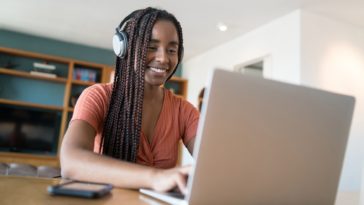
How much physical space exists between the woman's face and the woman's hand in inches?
19.2

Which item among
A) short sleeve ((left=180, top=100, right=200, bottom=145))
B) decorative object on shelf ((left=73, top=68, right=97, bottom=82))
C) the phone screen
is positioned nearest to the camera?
the phone screen

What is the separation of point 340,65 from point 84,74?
3.20 m

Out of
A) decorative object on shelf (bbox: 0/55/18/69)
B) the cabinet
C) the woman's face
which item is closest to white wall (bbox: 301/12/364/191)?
the woman's face

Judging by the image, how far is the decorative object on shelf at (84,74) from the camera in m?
4.52

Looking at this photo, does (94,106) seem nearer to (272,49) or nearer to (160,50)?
(160,50)

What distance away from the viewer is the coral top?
3.05 feet

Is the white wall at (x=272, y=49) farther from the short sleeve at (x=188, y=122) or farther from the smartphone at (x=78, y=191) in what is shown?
the smartphone at (x=78, y=191)

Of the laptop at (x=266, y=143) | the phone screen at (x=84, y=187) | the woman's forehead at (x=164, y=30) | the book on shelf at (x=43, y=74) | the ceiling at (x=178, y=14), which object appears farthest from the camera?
the book on shelf at (x=43, y=74)

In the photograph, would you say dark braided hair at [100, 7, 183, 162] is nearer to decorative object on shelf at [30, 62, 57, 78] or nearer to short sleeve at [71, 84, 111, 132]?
short sleeve at [71, 84, 111, 132]

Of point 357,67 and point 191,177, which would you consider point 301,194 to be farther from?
point 357,67

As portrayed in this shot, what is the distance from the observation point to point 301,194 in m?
0.59

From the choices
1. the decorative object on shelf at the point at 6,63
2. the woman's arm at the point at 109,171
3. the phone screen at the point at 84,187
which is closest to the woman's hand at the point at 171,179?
the woman's arm at the point at 109,171

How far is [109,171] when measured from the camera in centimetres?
70

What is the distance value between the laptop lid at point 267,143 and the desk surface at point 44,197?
15cm
